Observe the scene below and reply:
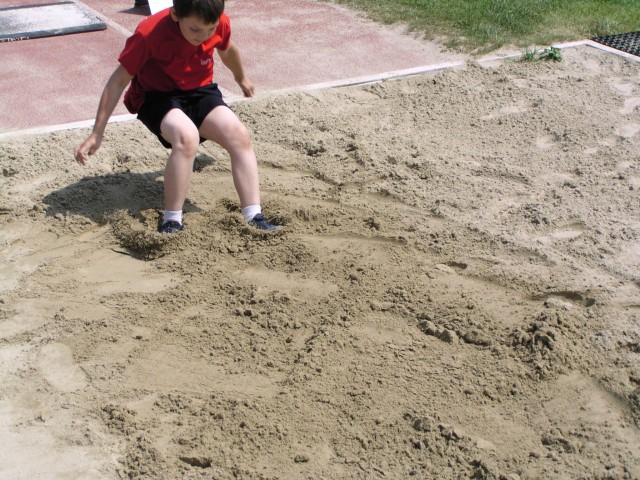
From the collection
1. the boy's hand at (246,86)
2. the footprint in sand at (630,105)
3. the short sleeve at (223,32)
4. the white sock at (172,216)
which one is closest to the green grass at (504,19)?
the footprint in sand at (630,105)

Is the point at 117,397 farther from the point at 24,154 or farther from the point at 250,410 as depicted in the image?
the point at 24,154

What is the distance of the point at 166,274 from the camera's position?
151 inches

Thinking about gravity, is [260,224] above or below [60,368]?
above

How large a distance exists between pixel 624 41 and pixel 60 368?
553 cm

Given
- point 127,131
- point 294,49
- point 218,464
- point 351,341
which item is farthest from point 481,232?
point 294,49

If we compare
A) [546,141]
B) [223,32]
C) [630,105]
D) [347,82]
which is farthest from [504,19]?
[223,32]

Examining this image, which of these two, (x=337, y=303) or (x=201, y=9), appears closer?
(x=337, y=303)

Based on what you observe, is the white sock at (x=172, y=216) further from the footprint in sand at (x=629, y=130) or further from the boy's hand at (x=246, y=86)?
the footprint in sand at (x=629, y=130)

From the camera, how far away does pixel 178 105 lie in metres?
4.15

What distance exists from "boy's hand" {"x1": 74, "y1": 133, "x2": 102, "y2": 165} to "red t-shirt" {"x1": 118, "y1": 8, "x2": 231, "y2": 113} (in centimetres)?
37

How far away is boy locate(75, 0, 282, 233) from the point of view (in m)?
3.95

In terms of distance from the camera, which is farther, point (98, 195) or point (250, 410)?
point (98, 195)

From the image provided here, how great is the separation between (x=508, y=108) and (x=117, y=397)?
354cm

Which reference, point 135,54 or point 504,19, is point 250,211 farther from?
point 504,19
